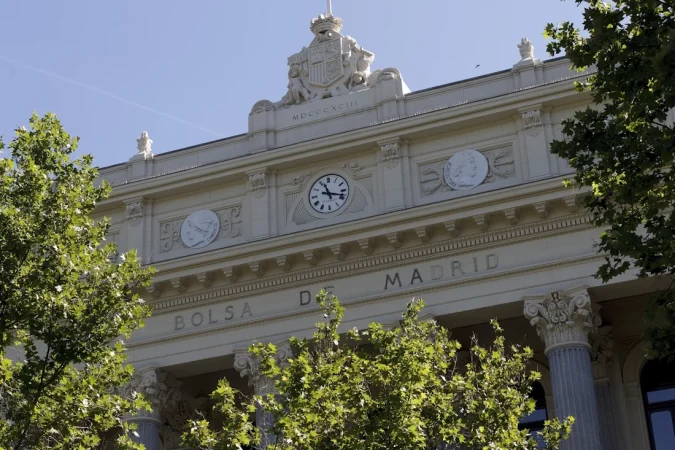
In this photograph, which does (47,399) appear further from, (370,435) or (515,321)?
(515,321)

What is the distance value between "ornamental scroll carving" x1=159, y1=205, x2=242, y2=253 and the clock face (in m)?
2.29

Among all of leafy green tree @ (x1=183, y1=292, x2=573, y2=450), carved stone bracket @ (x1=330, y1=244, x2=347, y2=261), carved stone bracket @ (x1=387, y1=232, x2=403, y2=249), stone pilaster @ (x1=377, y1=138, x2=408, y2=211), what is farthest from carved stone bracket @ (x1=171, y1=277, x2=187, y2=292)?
leafy green tree @ (x1=183, y1=292, x2=573, y2=450)

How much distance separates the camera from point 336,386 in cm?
2309

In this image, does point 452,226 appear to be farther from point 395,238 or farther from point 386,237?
point 386,237

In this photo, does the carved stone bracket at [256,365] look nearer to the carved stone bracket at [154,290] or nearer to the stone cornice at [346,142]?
the carved stone bracket at [154,290]

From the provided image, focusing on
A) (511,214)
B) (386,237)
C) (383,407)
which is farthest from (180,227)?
(383,407)

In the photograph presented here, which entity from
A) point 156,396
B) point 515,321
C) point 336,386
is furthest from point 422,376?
point 156,396

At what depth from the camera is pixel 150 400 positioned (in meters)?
35.1

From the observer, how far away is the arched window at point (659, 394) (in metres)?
34.1

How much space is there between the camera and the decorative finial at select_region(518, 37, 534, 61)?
35.8 metres

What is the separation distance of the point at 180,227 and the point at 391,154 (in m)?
6.59

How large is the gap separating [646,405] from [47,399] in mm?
17368

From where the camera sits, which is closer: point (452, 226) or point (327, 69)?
point (452, 226)

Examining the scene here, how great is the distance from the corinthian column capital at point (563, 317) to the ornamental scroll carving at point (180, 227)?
9019mm
